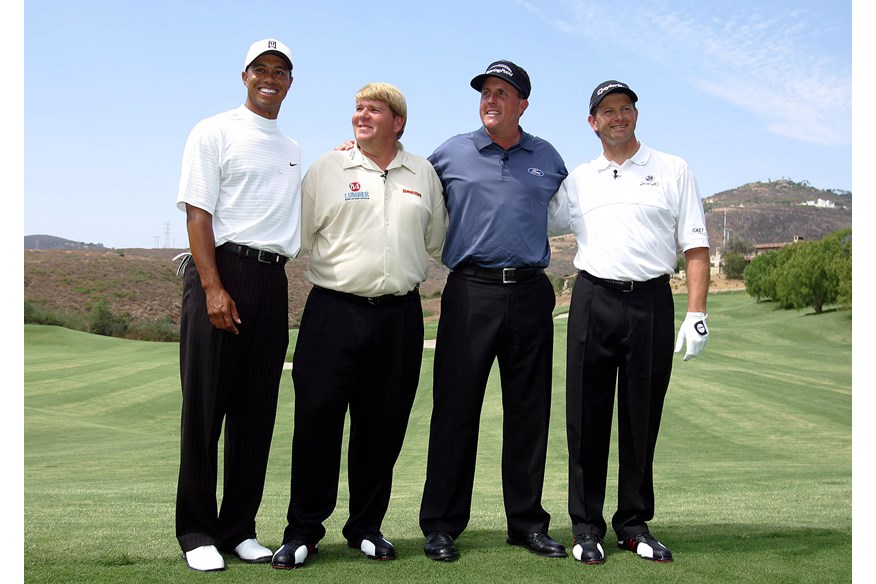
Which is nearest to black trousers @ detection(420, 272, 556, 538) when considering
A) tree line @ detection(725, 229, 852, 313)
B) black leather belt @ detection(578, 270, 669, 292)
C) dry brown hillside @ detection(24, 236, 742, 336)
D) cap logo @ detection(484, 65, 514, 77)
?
black leather belt @ detection(578, 270, 669, 292)

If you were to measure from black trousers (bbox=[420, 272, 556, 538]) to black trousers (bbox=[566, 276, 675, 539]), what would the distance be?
0.18 meters

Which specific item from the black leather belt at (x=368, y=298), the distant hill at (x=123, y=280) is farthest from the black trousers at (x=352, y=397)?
the distant hill at (x=123, y=280)

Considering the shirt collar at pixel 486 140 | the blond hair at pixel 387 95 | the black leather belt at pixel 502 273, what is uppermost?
the blond hair at pixel 387 95

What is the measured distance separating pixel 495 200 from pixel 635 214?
2.56ft

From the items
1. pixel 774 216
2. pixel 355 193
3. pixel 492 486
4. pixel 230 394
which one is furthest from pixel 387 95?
pixel 774 216

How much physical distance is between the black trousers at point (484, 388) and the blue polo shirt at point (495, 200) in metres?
0.16

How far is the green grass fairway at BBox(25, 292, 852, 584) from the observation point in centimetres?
408

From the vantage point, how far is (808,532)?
4.95 metres

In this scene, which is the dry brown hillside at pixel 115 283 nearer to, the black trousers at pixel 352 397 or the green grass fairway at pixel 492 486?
the green grass fairway at pixel 492 486

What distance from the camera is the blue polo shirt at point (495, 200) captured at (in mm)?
4473

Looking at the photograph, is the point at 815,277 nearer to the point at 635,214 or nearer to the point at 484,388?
the point at 635,214

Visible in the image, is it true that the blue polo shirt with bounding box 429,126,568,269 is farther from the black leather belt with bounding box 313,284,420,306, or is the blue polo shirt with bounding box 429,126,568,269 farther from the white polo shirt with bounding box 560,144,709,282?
the black leather belt with bounding box 313,284,420,306
